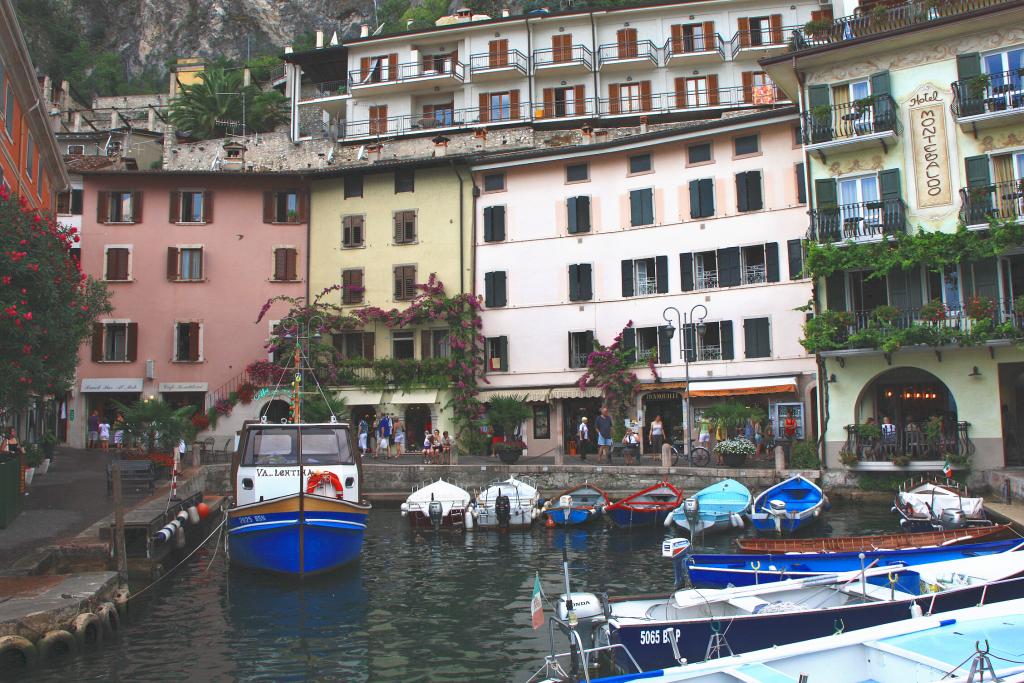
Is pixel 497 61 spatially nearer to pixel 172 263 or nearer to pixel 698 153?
pixel 698 153

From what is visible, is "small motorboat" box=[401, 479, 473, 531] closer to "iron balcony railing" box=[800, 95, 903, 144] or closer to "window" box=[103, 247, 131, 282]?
"iron balcony railing" box=[800, 95, 903, 144]

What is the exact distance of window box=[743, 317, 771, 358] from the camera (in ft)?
119

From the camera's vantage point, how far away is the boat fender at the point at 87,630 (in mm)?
13914

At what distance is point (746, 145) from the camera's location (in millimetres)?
37750

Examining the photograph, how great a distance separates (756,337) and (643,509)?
11.8 m

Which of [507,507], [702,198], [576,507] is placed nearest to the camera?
[507,507]

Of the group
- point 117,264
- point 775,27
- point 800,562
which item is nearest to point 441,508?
point 800,562

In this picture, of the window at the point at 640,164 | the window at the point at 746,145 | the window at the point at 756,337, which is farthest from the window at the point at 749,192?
the window at the point at 756,337

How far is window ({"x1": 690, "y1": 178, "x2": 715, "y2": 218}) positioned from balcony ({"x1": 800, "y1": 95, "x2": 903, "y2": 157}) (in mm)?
5982

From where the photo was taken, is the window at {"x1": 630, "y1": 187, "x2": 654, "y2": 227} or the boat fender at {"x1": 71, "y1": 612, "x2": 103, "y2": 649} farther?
the window at {"x1": 630, "y1": 187, "x2": 654, "y2": 227}

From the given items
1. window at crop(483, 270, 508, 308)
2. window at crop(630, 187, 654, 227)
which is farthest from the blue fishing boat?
window at crop(483, 270, 508, 308)

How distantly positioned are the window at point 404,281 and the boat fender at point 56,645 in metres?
30.2

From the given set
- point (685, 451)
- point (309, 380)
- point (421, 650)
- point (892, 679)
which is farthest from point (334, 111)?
point (892, 679)

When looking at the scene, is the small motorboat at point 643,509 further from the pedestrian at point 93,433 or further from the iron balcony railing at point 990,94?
the pedestrian at point 93,433
